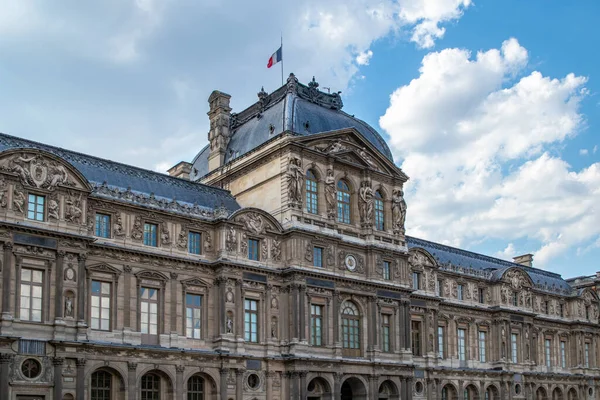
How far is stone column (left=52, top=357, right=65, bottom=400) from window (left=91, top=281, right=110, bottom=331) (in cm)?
306

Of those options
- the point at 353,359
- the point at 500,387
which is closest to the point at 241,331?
the point at 353,359

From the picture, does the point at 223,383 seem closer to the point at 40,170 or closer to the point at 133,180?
the point at 133,180

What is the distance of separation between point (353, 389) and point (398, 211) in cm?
1263

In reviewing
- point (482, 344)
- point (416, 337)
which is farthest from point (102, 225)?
point (482, 344)

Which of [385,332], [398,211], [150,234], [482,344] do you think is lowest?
[482,344]

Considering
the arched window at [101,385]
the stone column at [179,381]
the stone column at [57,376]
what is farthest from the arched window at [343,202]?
the stone column at [57,376]

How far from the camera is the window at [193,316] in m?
46.9

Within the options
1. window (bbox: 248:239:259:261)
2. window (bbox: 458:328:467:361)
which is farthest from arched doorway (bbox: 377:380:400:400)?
window (bbox: 248:239:259:261)

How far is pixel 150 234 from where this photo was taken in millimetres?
46312

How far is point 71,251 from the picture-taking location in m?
41.8

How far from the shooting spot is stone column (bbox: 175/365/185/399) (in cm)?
4506

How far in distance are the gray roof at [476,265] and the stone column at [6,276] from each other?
32.7 m

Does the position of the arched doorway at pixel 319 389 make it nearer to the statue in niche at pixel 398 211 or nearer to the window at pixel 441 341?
the statue in niche at pixel 398 211

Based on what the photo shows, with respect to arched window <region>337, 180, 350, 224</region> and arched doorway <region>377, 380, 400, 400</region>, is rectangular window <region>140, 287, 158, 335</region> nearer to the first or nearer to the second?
arched window <region>337, 180, 350, 224</region>
